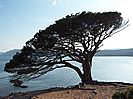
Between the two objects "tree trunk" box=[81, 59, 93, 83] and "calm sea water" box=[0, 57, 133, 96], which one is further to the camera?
"calm sea water" box=[0, 57, 133, 96]

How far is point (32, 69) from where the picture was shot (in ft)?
80.9

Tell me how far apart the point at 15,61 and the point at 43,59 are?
259 cm

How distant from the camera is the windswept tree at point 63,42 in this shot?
2364 cm

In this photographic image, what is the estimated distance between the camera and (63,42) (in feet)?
81.7

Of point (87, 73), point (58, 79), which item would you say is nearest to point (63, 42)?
point (87, 73)

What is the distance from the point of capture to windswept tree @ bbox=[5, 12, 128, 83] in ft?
77.6

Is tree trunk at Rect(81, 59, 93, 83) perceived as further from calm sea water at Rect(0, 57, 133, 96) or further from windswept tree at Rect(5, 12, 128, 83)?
calm sea water at Rect(0, 57, 133, 96)

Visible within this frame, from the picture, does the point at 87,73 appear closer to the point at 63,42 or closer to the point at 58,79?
the point at 63,42

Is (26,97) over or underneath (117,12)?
underneath

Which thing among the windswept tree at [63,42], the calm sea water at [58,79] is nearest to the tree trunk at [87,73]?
the windswept tree at [63,42]

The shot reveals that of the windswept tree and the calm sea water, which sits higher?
the windswept tree

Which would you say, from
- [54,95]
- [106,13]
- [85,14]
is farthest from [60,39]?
[54,95]

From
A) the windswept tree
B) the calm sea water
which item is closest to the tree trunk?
the windswept tree

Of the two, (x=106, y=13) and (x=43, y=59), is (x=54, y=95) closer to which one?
(x=43, y=59)
